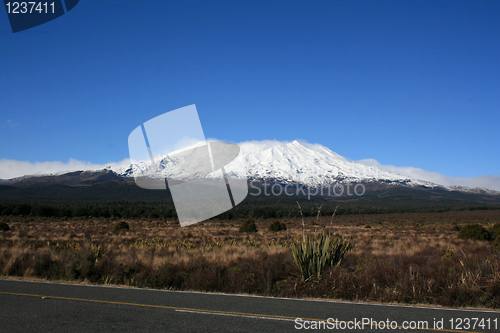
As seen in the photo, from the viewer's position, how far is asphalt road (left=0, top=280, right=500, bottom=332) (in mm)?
6133

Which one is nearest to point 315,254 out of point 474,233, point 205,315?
point 205,315

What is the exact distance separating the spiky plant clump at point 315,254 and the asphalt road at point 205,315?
1.56m

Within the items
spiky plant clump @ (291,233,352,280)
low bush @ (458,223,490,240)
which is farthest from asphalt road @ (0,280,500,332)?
low bush @ (458,223,490,240)

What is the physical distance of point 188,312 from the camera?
280 inches

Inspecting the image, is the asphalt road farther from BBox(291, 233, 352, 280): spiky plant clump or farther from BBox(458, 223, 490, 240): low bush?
BBox(458, 223, 490, 240): low bush

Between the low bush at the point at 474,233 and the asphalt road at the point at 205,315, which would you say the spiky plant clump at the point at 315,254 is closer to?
the asphalt road at the point at 205,315

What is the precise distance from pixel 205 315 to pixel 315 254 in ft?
14.1

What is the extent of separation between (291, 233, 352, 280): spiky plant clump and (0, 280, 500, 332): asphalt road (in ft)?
5.13

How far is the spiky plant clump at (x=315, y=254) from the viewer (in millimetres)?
10086

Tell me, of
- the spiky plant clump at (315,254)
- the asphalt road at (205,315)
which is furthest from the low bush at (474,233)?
the asphalt road at (205,315)

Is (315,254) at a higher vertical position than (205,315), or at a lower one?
higher

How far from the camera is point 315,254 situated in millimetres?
10305

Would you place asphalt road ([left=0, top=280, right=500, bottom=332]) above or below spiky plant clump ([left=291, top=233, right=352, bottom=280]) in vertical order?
below

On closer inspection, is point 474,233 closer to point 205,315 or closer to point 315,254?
point 315,254
